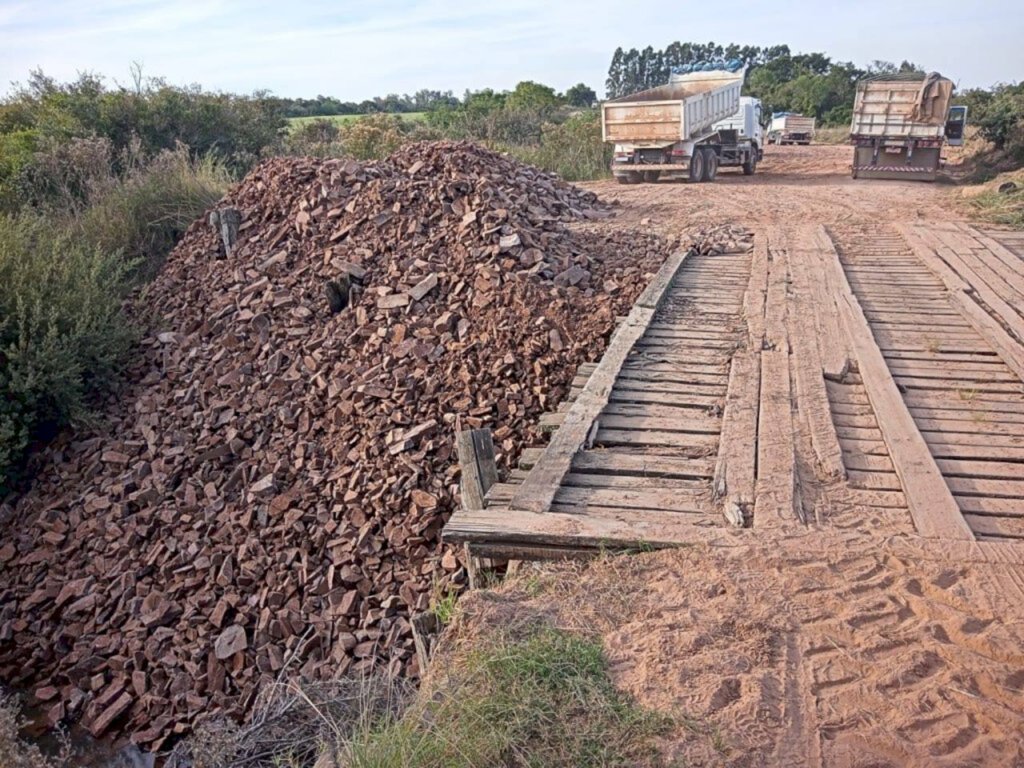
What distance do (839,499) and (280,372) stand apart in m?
5.04

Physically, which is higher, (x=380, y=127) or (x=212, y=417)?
(x=380, y=127)

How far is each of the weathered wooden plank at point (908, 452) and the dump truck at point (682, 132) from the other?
35.4 feet

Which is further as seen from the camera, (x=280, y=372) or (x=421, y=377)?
(x=280, y=372)

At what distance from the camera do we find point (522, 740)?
2.33 m

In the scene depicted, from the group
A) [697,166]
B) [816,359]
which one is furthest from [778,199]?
[816,359]

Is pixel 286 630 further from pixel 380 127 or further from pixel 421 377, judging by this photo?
pixel 380 127

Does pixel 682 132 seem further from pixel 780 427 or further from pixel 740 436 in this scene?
pixel 740 436

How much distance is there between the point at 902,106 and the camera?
16.4 metres

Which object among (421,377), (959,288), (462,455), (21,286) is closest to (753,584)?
(462,455)

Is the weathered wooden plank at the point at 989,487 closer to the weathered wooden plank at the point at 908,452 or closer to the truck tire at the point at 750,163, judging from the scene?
the weathered wooden plank at the point at 908,452

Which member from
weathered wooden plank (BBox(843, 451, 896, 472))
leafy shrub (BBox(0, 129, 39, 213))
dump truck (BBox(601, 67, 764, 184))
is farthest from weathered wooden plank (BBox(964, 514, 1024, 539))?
dump truck (BBox(601, 67, 764, 184))

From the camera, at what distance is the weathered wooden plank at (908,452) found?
11.1 feet

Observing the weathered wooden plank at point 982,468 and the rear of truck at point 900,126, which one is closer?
the weathered wooden plank at point 982,468

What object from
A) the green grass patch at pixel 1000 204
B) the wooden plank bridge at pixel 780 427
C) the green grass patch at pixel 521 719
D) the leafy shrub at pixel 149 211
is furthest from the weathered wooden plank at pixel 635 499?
the green grass patch at pixel 1000 204
